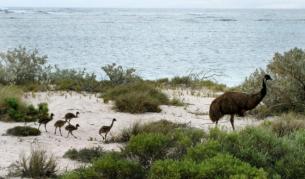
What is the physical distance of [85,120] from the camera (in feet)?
43.3

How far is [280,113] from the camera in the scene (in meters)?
13.8

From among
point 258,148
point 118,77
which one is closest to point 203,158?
point 258,148

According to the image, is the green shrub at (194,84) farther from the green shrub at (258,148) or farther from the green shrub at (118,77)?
the green shrub at (258,148)

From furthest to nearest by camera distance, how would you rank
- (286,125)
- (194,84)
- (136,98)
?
(194,84) → (136,98) → (286,125)

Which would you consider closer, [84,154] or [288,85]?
[84,154]

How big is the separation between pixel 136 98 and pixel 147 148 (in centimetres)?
735

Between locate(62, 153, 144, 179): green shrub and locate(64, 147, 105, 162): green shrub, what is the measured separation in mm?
2508

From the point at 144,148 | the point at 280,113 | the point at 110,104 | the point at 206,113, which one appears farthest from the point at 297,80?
the point at 144,148

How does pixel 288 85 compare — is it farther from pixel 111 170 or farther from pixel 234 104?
pixel 111 170

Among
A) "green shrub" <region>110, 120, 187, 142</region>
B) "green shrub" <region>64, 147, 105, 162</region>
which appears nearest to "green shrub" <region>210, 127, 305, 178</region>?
"green shrub" <region>64, 147, 105, 162</region>

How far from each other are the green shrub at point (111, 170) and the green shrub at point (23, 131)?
459cm

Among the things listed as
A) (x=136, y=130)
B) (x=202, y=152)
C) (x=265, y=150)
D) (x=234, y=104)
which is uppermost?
(x=202, y=152)

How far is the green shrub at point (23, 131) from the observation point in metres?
11.2

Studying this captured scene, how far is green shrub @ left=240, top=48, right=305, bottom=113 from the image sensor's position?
13852mm
